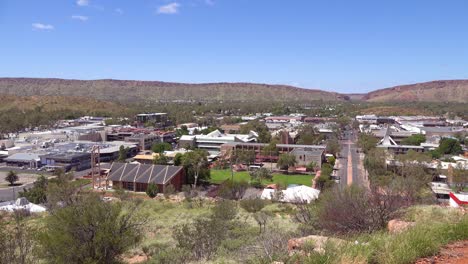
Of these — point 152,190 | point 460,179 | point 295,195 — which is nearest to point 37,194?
point 152,190

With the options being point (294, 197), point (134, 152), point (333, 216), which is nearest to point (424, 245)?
point (333, 216)

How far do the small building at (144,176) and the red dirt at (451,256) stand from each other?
103 ft

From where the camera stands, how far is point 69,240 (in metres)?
11.3

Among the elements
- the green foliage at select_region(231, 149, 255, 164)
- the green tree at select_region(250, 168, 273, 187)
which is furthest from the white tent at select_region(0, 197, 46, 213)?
the green foliage at select_region(231, 149, 255, 164)

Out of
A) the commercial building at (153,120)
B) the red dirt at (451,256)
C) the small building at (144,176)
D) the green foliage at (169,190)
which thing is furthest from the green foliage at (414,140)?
the red dirt at (451,256)

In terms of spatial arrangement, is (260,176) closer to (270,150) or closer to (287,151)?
(270,150)

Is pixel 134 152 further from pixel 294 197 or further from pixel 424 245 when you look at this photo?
pixel 424 245

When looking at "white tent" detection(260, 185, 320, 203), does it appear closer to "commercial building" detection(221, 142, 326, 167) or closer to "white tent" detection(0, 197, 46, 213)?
"white tent" detection(0, 197, 46, 213)

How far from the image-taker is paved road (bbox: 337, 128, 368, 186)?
41.4 m

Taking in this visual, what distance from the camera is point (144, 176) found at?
37.6m

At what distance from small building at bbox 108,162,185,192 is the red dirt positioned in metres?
31.5

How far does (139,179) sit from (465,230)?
109 feet

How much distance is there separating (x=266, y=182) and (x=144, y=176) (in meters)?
12.3

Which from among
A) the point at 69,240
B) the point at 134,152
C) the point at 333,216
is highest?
the point at 333,216
